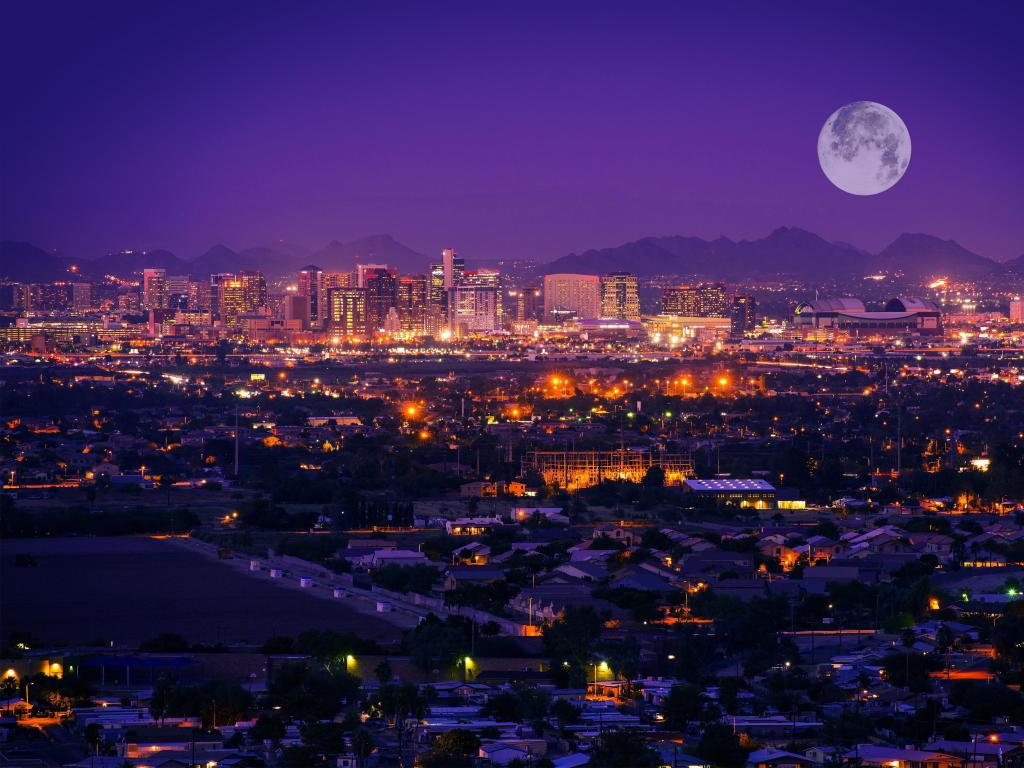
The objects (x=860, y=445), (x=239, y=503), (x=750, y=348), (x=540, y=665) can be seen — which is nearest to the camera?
(x=540, y=665)

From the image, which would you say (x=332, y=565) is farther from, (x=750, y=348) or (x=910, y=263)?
(x=910, y=263)

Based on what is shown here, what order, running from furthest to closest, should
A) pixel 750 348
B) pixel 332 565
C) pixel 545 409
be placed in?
1. pixel 750 348
2. pixel 545 409
3. pixel 332 565

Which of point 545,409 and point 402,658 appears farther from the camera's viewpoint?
point 545,409

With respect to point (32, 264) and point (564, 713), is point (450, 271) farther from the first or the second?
point (564, 713)

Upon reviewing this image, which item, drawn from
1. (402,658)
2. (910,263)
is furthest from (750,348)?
(910,263)

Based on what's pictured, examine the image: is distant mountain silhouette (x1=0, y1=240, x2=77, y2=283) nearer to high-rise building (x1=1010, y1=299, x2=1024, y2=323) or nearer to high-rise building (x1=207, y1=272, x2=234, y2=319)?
high-rise building (x1=207, y1=272, x2=234, y2=319)

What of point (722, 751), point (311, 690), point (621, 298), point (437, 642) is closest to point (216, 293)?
point (621, 298)

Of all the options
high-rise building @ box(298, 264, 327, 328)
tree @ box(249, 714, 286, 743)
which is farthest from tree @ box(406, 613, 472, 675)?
high-rise building @ box(298, 264, 327, 328)
